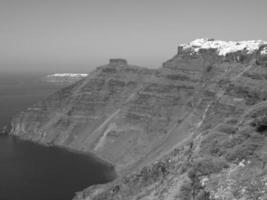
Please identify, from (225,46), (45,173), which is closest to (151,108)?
(225,46)

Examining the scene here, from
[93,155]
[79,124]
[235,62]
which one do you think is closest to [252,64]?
Answer: [235,62]

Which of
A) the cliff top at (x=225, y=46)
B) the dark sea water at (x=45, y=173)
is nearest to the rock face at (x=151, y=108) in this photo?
the cliff top at (x=225, y=46)

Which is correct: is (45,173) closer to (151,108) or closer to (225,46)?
(151,108)

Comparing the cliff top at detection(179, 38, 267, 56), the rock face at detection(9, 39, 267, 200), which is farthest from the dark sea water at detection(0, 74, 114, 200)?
the cliff top at detection(179, 38, 267, 56)

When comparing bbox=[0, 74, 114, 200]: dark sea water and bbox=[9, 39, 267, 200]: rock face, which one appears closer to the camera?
bbox=[9, 39, 267, 200]: rock face

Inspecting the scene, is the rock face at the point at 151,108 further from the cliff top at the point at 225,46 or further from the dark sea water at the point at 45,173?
the dark sea water at the point at 45,173

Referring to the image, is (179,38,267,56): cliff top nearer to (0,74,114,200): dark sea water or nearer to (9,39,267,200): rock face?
(9,39,267,200): rock face

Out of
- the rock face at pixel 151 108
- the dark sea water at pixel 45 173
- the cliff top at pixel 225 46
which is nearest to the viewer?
the rock face at pixel 151 108

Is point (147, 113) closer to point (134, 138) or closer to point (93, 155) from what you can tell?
point (134, 138)

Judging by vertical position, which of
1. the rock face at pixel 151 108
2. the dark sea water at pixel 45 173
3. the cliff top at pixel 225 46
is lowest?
the dark sea water at pixel 45 173
